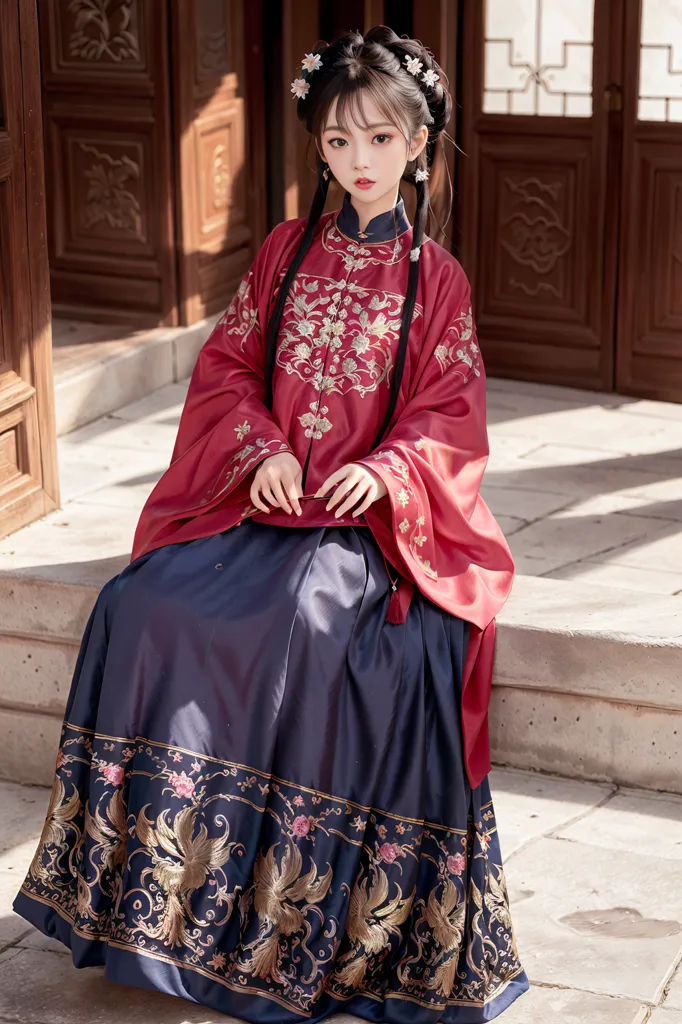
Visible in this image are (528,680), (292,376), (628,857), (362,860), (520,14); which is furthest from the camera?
(520,14)

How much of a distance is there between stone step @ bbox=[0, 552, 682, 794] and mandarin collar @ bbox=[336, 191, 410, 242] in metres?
0.91

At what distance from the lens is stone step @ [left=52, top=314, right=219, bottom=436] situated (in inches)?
200

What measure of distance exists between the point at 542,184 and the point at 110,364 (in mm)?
1659

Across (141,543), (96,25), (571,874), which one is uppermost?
(96,25)

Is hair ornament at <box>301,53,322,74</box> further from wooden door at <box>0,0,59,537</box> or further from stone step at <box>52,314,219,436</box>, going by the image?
stone step at <box>52,314,219,436</box>

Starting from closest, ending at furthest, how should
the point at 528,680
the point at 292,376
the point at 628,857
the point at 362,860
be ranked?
1. the point at 362,860
2. the point at 292,376
3. the point at 628,857
4. the point at 528,680

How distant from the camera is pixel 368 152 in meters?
2.83

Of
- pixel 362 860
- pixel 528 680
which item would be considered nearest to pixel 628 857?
pixel 528 680

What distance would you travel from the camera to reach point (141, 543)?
300 centimetres

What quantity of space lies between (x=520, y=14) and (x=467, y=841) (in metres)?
3.56

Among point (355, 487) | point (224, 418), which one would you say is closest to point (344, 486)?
point (355, 487)

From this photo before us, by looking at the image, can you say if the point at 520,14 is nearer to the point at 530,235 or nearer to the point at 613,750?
the point at 530,235

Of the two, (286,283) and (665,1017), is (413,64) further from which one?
(665,1017)

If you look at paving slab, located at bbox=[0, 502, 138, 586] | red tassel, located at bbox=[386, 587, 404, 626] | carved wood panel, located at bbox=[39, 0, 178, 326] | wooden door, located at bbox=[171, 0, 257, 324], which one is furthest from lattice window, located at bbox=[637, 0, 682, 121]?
red tassel, located at bbox=[386, 587, 404, 626]
